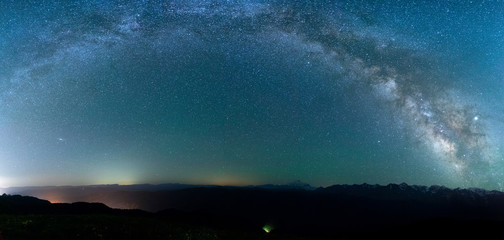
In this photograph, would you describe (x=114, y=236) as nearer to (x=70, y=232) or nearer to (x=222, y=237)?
(x=70, y=232)

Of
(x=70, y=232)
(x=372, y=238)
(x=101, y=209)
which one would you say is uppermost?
(x=70, y=232)

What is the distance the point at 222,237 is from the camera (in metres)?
35.2

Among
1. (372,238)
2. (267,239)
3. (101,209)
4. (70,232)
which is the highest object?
(70,232)

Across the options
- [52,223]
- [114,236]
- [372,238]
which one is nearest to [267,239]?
[114,236]

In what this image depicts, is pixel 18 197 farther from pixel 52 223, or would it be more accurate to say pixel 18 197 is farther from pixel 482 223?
pixel 482 223

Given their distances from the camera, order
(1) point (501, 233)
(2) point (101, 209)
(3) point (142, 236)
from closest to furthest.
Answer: (3) point (142, 236) < (1) point (501, 233) < (2) point (101, 209)

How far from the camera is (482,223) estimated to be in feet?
484

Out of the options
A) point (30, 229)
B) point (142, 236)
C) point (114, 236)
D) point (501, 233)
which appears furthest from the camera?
point (501, 233)

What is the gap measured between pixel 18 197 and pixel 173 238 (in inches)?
6378

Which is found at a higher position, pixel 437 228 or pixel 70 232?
pixel 70 232

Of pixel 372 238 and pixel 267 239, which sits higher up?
pixel 267 239

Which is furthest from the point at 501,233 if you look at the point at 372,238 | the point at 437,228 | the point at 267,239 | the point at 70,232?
the point at 70,232

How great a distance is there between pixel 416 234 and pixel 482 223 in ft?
122

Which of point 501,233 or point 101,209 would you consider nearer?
point 501,233
